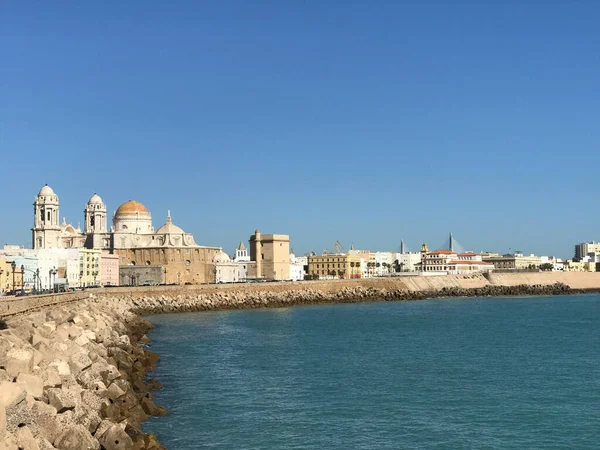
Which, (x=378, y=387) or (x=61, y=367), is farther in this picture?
(x=378, y=387)

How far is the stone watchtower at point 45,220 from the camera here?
7162 centimetres

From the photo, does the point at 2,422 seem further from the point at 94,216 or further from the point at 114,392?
the point at 94,216

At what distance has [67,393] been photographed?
13.4 m

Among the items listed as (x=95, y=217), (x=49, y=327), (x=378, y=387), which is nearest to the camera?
(x=378, y=387)

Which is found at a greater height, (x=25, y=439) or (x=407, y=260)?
A: (x=407, y=260)

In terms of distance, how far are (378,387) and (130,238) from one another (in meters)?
62.5

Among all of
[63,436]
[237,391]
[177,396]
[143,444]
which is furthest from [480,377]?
[63,436]

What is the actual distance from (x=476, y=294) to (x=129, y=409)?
7036 cm

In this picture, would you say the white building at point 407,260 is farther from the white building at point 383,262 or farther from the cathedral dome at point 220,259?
the cathedral dome at point 220,259

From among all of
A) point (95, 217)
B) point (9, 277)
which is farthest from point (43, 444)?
point (95, 217)

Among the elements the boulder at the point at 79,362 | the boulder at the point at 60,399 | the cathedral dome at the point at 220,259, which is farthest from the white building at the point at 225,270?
the boulder at the point at 60,399

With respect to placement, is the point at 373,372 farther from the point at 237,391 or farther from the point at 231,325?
the point at 231,325

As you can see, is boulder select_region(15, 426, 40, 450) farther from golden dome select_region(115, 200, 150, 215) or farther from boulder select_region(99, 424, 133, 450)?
golden dome select_region(115, 200, 150, 215)

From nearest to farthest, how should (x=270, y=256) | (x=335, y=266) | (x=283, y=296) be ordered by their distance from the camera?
(x=283, y=296) < (x=270, y=256) < (x=335, y=266)
